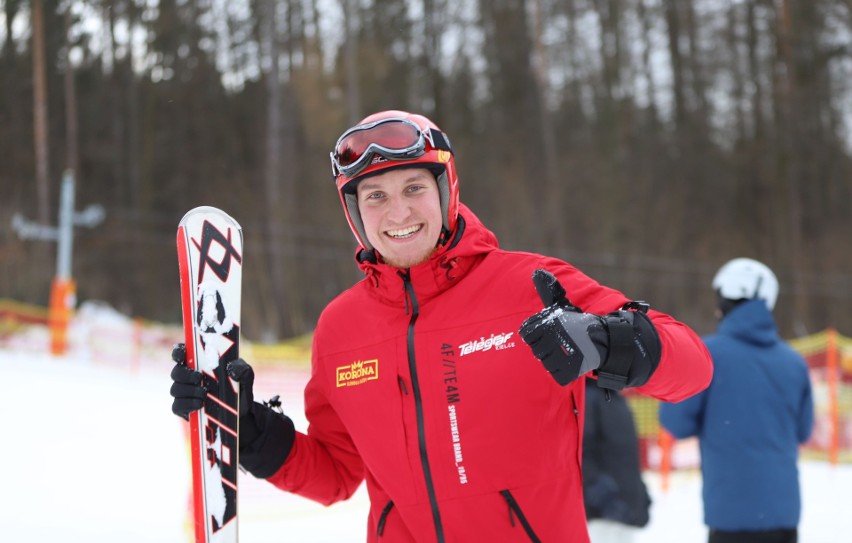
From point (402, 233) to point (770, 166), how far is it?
24.6 meters

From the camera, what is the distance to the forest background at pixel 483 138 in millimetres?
20078

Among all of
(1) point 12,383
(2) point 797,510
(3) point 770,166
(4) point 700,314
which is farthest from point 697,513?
(3) point 770,166

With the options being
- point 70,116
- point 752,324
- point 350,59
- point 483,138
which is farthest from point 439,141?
point 483,138

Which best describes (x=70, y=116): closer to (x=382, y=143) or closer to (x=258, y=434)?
(x=258, y=434)

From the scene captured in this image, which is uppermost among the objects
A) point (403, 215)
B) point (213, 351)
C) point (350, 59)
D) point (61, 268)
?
point (350, 59)

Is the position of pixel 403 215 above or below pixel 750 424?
above

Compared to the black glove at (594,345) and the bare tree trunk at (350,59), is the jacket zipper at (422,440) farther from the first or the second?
the bare tree trunk at (350,59)

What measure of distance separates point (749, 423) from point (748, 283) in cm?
67

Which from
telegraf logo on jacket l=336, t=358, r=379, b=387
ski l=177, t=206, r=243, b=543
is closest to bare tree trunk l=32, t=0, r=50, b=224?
ski l=177, t=206, r=243, b=543

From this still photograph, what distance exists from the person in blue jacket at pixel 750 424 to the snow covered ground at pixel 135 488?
3.20m

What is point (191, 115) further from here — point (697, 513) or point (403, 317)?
point (403, 317)

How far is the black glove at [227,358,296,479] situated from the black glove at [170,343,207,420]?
99 millimetres

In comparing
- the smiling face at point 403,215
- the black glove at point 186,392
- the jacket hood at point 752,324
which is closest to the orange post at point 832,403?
the jacket hood at point 752,324

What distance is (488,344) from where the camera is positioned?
205 centimetres
